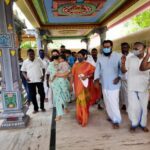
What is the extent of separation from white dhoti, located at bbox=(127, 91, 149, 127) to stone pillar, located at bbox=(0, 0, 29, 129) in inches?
80.5

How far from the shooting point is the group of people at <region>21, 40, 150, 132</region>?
3.73m

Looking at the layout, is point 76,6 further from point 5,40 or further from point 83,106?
point 83,106

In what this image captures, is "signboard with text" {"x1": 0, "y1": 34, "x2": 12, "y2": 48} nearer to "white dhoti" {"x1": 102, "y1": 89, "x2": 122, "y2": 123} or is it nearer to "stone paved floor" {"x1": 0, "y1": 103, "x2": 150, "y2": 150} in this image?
"stone paved floor" {"x1": 0, "y1": 103, "x2": 150, "y2": 150}

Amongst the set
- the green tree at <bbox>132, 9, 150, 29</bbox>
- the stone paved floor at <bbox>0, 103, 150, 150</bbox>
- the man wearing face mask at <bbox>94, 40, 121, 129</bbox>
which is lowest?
the stone paved floor at <bbox>0, 103, 150, 150</bbox>

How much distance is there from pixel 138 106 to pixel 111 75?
707 millimetres

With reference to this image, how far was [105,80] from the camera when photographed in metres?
4.12

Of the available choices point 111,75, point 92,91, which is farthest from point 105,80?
point 92,91

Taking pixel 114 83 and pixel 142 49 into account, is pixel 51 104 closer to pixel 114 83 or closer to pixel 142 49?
pixel 114 83

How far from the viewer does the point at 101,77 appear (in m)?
4.26

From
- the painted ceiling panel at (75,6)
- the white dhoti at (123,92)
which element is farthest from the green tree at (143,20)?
the white dhoti at (123,92)

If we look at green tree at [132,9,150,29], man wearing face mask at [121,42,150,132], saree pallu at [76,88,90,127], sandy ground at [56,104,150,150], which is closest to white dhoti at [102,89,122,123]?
sandy ground at [56,104,150,150]

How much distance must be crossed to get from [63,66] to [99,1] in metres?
3.21

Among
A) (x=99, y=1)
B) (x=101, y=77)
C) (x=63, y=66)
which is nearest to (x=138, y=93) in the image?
(x=101, y=77)

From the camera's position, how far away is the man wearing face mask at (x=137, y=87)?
368 centimetres
